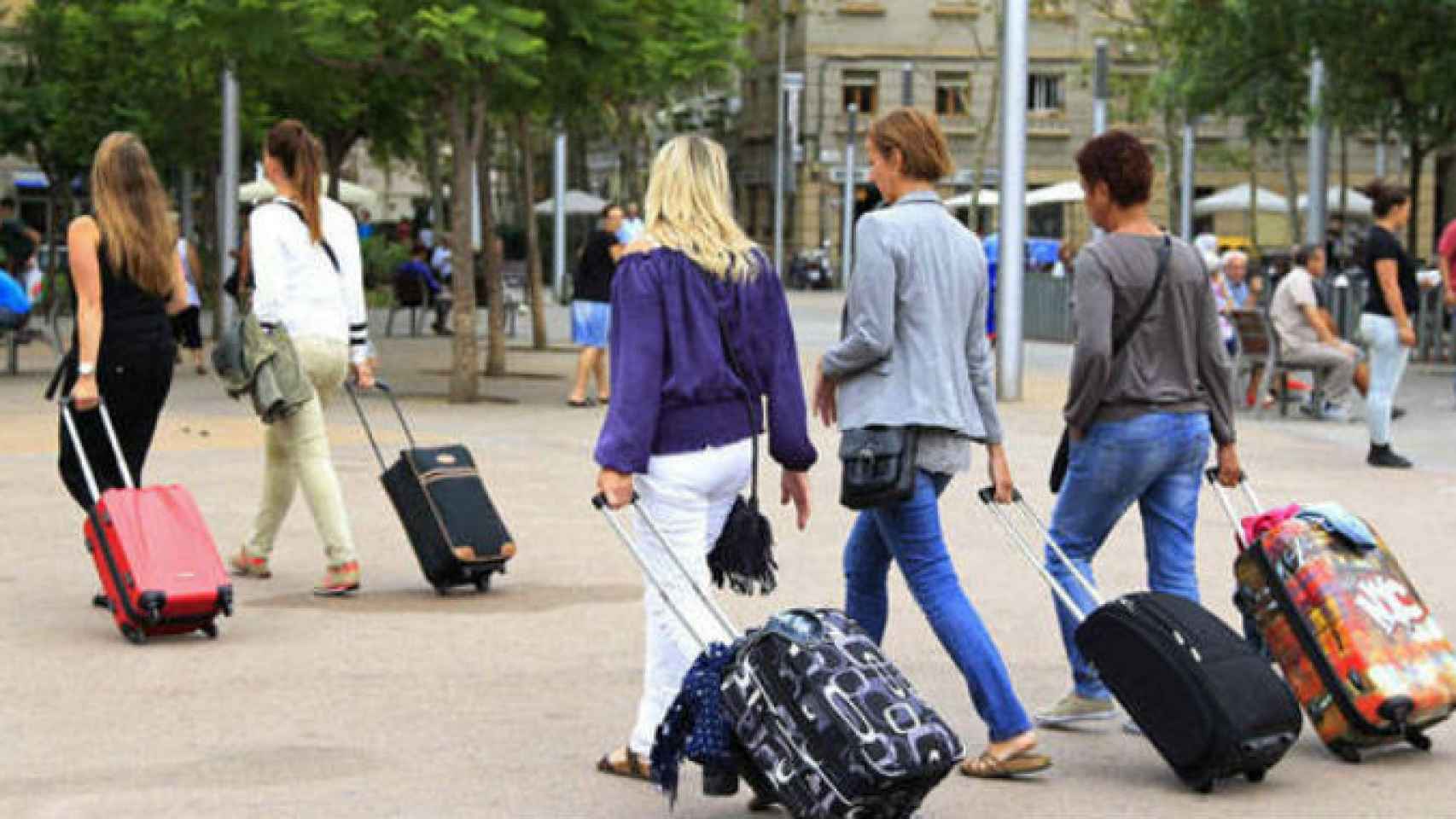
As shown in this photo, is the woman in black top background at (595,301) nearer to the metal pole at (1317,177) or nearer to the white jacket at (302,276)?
the white jacket at (302,276)

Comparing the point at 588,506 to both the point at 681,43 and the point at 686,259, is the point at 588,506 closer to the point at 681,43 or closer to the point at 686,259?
the point at 686,259

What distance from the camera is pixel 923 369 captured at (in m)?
6.52

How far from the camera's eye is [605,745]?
701cm

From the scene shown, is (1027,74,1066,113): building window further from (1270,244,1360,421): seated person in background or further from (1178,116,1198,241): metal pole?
(1270,244,1360,421): seated person in background

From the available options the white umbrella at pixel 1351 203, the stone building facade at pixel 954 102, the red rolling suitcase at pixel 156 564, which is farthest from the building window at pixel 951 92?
the red rolling suitcase at pixel 156 564

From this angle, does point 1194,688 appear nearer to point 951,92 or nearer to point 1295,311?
point 1295,311

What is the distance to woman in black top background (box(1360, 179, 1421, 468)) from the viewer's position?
15.2m

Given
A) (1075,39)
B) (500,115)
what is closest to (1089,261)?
(500,115)

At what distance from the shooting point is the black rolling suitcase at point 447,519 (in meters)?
9.72

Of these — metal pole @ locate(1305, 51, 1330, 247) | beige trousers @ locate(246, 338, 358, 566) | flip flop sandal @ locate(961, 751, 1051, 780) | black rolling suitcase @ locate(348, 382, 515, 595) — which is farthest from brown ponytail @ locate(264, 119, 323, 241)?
metal pole @ locate(1305, 51, 1330, 247)

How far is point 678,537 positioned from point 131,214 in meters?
3.58

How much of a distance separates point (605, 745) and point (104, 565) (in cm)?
242

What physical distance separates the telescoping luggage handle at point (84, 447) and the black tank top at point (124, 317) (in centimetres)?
21

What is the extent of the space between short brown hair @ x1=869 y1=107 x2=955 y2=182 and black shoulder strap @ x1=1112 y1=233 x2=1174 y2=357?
765mm
